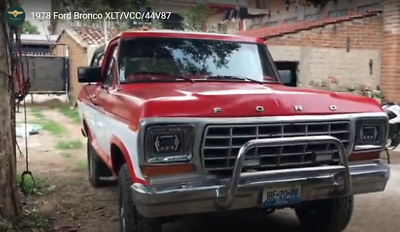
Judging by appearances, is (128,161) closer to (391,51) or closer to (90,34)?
(391,51)

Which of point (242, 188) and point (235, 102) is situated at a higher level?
point (235, 102)

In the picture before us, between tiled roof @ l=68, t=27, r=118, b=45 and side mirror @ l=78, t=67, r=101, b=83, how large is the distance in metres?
11.3

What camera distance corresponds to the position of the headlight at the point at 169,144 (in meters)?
2.70

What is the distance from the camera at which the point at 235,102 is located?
2908 mm

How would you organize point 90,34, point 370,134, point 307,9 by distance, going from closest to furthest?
1. point 370,134
2. point 307,9
3. point 90,34

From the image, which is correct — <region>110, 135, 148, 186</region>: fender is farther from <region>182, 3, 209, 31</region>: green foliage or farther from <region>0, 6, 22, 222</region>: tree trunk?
<region>182, 3, 209, 31</region>: green foliage

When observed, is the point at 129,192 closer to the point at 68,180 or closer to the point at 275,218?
the point at 275,218

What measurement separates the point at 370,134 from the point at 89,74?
2.68 meters

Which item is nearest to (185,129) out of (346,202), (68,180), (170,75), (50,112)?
(170,75)

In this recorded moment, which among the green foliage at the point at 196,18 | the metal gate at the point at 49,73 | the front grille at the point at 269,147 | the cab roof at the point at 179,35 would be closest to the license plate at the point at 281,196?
the front grille at the point at 269,147

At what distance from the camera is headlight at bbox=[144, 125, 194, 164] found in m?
2.70

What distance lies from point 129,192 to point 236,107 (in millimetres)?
1010

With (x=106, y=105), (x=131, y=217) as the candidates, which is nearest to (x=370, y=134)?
(x=131, y=217)

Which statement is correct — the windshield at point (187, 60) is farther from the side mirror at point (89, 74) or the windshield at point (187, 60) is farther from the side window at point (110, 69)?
the side mirror at point (89, 74)
